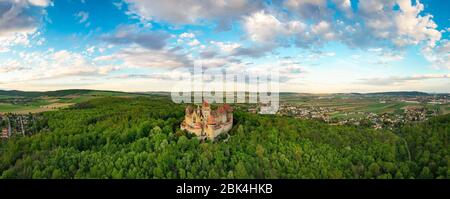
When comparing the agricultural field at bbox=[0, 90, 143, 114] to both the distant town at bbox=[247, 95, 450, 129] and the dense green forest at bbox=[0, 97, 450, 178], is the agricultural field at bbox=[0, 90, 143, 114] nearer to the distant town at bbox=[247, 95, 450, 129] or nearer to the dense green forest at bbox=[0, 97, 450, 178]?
the dense green forest at bbox=[0, 97, 450, 178]

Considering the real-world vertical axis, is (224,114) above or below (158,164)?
above

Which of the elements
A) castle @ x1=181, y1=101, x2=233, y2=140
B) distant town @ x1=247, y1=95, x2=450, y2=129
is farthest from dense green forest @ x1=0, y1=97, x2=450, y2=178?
distant town @ x1=247, y1=95, x2=450, y2=129

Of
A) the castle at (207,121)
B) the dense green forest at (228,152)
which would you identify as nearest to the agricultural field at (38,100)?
the dense green forest at (228,152)

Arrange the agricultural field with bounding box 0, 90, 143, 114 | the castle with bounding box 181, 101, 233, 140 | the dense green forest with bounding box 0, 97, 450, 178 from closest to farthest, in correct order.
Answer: the dense green forest with bounding box 0, 97, 450, 178 → the agricultural field with bounding box 0, 90, 143, 114 → the castle with bounding box 181, 101, 233, 140
